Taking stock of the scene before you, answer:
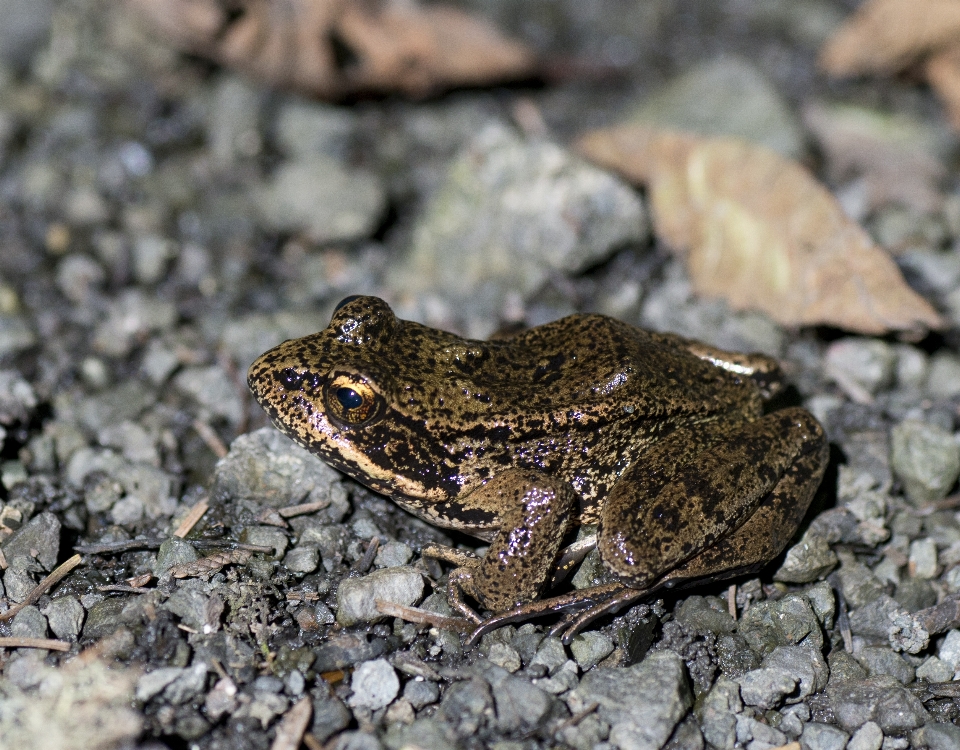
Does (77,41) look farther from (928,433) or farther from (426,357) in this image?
(928,433)

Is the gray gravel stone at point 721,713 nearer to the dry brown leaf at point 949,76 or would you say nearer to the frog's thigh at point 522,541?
the frog's thigh at point 522,541

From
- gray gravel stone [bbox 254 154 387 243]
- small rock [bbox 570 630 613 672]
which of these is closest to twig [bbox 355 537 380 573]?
small rock [bbox 570 630 613 672]

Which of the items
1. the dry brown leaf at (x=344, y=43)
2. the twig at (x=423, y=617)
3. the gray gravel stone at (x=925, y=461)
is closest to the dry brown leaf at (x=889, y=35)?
the dry brown leaf at (x=344, y=43)

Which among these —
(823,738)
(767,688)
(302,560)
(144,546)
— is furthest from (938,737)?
(144,546)

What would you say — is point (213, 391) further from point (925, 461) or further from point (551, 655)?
point (925, 461)

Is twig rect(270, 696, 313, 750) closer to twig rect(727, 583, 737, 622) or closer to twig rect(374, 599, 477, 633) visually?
twig rect(374, 599, 477, 633)
